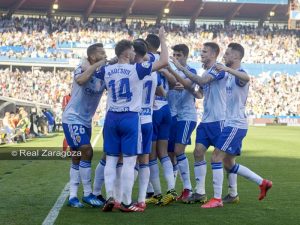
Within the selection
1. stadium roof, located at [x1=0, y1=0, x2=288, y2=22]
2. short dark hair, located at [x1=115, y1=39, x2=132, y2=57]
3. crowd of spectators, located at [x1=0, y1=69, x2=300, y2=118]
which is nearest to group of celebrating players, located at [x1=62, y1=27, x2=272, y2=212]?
short dark hair, located at [x1=115, y1=39, x2=132, y2=57]

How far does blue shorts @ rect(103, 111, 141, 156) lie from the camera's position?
7.74 m

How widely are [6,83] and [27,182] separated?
37.0 metres

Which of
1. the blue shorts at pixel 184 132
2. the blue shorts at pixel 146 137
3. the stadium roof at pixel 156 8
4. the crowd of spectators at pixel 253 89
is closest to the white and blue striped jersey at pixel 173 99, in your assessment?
the blue shorts at pixel 184 132

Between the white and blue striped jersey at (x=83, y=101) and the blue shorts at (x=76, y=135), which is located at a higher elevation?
the white and blue striped jersey at (x=83, y=101)

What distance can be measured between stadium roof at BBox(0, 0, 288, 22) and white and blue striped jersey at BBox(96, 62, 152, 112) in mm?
50760

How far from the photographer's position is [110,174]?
7.74m

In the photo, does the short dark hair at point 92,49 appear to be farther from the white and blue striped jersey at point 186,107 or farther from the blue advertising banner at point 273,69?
the blue advertising banner at point 273,69

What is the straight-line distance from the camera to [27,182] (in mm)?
11211

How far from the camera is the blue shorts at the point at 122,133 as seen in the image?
7.74 metres

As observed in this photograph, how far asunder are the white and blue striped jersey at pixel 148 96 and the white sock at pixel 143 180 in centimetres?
62

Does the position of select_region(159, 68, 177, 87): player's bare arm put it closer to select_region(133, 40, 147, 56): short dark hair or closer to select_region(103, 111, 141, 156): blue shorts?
select_region(133, 40, 147, 56): short dark hair

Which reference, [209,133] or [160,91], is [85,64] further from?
[209,133]

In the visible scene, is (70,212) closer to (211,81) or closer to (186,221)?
(186,221)

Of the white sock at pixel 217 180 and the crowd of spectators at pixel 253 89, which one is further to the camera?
the crowd of spectators at pixel 253 89
